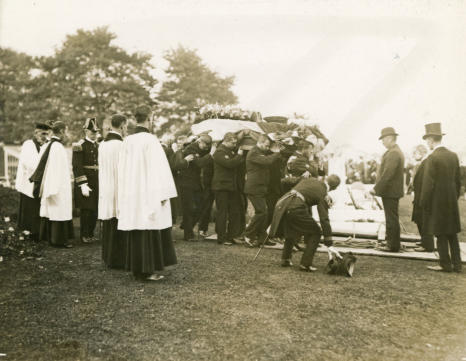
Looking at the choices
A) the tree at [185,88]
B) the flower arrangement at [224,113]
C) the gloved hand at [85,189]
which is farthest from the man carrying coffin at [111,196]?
the tree at [185,88]

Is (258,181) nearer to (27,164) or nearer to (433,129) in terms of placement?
(433,129)

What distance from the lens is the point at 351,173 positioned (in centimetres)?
1852

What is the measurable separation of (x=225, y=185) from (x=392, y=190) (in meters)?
2.77

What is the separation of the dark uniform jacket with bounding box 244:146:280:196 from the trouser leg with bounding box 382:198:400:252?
196 cm

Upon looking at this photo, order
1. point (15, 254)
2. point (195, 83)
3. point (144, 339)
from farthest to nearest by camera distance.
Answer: point (195, 83) < point (15, 254) < point (144, 339)

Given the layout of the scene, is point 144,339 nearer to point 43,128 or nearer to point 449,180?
point 449,180

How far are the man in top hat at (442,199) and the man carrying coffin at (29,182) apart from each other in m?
6.28

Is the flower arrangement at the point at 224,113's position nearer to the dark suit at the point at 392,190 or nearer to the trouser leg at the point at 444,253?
the dark suit at the point at 392,190

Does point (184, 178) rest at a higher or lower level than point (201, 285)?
higher

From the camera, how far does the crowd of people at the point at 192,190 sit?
532cm

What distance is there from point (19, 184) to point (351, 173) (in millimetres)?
13694

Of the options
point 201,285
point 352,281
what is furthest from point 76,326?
point 352,281

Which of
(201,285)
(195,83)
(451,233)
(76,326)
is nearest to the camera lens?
(76,326)

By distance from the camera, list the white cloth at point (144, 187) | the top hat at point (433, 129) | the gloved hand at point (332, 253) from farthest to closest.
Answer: the top hat at point (433, 129)
the gloved hand at point (332, 253)
the white cloth at point (144, 187)
